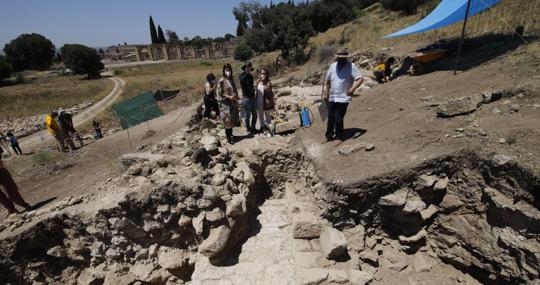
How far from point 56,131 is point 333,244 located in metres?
9.80

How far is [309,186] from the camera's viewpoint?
5.45 metres

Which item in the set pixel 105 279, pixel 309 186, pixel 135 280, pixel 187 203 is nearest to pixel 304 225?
pixel 309 186

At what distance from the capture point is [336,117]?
5.43 meters

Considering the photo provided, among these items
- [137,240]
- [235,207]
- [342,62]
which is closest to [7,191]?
[137,240]

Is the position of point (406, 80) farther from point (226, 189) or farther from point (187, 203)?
point (187, 203)

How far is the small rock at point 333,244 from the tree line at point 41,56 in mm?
50297

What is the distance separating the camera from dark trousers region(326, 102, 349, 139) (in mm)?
5231

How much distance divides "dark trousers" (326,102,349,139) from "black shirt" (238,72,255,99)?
1.81m

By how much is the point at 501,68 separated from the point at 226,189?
7159 millimetres

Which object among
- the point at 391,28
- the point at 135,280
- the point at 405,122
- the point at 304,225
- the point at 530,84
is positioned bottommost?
the point at 135,280

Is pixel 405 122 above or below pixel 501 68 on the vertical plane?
below

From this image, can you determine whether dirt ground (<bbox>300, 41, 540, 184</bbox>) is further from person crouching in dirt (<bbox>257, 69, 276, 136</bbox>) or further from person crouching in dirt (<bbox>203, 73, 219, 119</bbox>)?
person crouching in dirt (<bbox>203, 73, 219, 119</bbox>)

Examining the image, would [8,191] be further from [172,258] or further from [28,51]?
[28,51]

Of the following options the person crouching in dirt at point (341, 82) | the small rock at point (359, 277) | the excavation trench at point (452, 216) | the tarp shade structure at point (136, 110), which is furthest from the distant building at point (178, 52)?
the small rock at point (359, 277)
